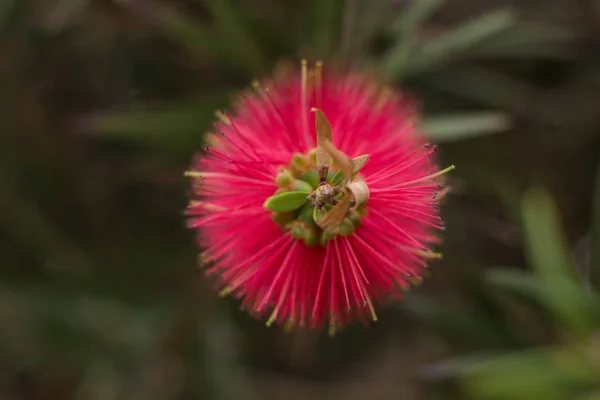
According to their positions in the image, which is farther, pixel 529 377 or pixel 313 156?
pixel 529 377

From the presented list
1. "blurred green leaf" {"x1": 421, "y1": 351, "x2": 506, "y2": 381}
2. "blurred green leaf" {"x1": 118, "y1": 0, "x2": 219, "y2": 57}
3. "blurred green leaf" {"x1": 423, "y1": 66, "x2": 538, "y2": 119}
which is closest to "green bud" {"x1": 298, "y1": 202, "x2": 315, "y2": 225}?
"blurred green leaf" {"x1": 118, "y1": 0, "x2": 219, "y2": 57}

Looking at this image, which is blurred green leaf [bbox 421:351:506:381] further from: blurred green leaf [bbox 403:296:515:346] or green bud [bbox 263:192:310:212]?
green bud [bbox 263:192:310:212]

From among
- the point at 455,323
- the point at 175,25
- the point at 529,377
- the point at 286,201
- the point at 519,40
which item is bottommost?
the point at 286,201

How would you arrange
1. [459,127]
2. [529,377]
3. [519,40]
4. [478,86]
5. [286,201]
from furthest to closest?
[478,86], [519,40], [529,377], [459,127], [286,201]

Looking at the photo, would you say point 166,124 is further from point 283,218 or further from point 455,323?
point 455,323

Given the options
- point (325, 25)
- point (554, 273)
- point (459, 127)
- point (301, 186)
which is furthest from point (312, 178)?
point (554, 273)

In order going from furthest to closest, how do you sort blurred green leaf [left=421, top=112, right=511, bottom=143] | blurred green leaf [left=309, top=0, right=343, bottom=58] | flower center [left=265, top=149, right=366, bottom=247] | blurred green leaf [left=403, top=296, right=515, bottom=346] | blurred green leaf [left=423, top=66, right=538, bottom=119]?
blurred green leaf [left=423, top=66, right=538, bottom=119] < blurred green leaf [left=403, top=296, right=515, bottom=346] < blurred green leaf [left=309, top=0, right=343, bottom=58] < blurred green leaf [left=421, top=112, right=511, bottom=143] < flower center [left=265, top=149, right=366, bottom=247]

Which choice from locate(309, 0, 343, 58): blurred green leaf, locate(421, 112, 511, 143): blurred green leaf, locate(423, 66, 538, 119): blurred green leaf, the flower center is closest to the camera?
the flower center

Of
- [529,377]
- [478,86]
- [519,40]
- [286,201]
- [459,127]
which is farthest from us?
[478,86]
